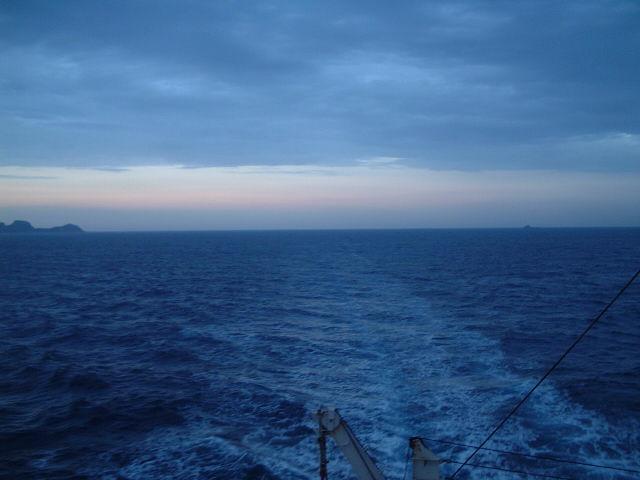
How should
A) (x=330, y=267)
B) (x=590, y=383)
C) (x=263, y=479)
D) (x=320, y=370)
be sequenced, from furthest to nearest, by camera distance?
(x=330, y=267)
(x=320, y=370)
(x=590, y=383)
(x=263, y=479)

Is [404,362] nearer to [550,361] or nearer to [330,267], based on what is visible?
[550,361]

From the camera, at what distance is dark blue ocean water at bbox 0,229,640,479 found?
52.1 feet

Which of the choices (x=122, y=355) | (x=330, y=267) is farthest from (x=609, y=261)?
(x=122, y=355)

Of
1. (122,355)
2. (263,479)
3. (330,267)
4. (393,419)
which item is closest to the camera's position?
(263,479)

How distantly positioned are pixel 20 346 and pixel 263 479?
23.3 meters

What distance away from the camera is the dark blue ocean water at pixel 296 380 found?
52.1 feet

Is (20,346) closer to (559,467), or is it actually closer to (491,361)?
(491,361)

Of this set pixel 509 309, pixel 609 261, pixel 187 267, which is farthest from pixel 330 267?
pixel 609 261

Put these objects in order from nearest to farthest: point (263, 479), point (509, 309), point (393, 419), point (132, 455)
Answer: point (263, 479), point (132, 455), point (393, 419), point (509, 309)

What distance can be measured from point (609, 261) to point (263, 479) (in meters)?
85.7

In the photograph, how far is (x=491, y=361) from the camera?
24453mm

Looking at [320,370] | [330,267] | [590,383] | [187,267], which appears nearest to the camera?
[590,383]

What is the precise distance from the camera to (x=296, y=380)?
2244cm

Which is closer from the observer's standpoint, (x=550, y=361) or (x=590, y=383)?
(x=590, y=383)
